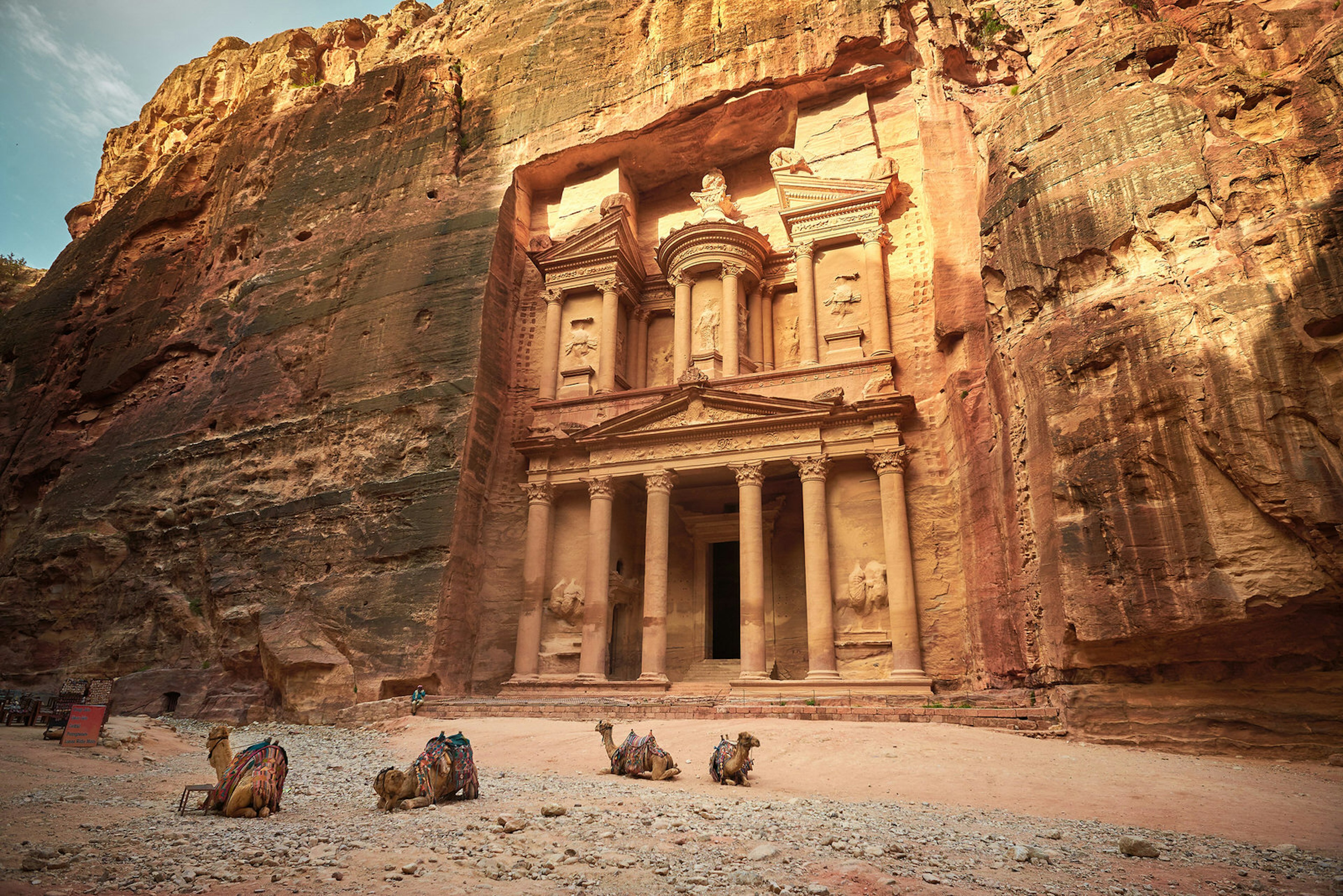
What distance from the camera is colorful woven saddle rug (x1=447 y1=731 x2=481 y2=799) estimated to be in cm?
699

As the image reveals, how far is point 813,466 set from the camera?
18.2 m

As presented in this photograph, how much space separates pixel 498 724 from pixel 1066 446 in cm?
1031

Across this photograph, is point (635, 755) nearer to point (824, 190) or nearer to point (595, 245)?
point (824, 190)

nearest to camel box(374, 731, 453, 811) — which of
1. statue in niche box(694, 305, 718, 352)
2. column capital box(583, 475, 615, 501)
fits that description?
column capital box(583, 475, 615, 501)

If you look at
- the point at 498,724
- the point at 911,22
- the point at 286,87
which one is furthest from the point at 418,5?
the point at 498,724

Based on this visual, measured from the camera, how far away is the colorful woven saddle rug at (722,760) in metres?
8.13

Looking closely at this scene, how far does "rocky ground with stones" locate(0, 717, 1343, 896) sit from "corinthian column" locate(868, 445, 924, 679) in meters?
7.09

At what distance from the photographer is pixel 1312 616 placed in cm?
955

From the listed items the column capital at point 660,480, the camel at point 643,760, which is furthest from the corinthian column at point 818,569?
the camel at point 643,760

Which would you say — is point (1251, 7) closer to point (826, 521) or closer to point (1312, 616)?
point (1312, 616)

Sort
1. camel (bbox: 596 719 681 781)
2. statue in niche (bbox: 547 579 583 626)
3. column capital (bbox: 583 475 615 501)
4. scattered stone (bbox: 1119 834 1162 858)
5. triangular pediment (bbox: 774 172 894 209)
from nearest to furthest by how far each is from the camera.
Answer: scattered stone (bbox: 1119 834 1162 858)
camel (bbox: 596 719 681 781)
statue in niche (bbox: 547 579 583 626)
column capital (bbox: 583 475 615 501)
triangular pediment (bbox: 774 172 894 209)

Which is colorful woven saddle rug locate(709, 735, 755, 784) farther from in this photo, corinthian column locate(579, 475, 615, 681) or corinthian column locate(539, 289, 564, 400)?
corinthian column locate(539, 289, 564, 400)

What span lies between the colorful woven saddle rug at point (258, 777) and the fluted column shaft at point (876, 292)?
52.0 feet

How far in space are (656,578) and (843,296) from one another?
8.82 m
